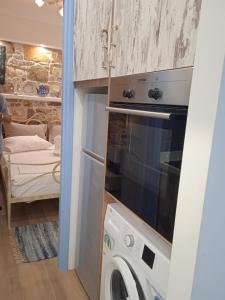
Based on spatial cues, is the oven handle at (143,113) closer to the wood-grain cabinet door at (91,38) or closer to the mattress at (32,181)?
the wood-grain cabinet door at (91,38)

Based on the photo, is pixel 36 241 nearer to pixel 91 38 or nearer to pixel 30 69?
pixel 91 38

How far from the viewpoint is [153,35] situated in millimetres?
909

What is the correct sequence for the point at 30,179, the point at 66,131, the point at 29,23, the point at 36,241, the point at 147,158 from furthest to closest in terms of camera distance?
the point at 29,23 → the point at 30,179 → the point at 36,241 → the point at 66,131 → the point at 147,158

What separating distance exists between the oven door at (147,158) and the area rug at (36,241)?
4.04 feet

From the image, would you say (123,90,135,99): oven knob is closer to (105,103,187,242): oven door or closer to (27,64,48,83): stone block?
(105,103,187,242): oven door

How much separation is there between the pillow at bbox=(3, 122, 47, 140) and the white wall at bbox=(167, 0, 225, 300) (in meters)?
3.76

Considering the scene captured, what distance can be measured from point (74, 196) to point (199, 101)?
1.43 m

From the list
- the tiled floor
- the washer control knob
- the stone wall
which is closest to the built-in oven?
the washer control knob

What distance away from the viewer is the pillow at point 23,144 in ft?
11.7

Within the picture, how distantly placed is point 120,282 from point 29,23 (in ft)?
13.3

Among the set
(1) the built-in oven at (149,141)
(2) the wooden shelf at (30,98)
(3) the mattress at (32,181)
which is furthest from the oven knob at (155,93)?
(2) the wooden shelf at (30,98)

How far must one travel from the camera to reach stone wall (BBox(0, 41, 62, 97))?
411cm

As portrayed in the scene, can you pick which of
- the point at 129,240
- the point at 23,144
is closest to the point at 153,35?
the point at 129,240

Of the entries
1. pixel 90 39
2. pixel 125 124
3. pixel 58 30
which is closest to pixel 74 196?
pixel 125 124
